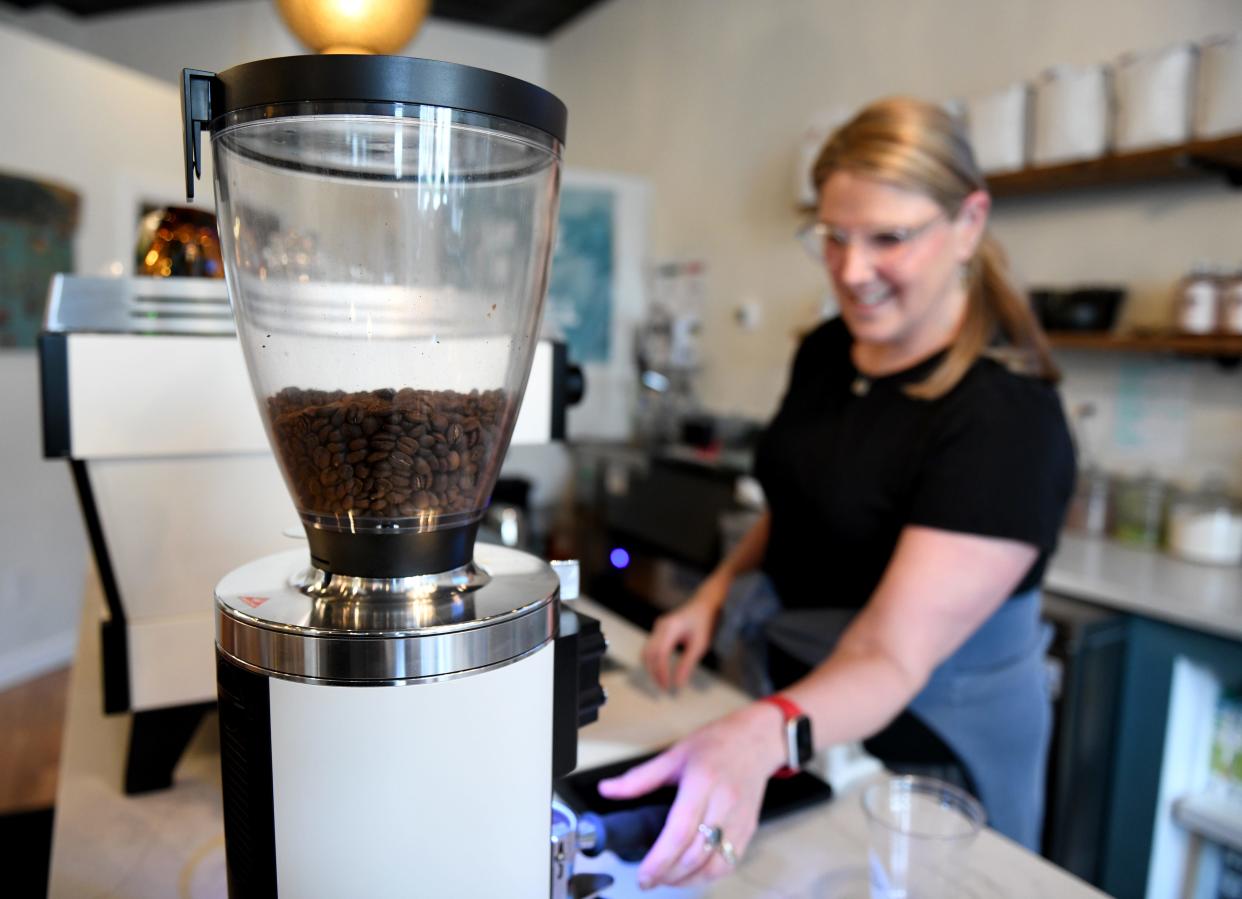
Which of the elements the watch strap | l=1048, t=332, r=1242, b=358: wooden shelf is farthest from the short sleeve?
l=1048, t=332, r=1242, b=358: wooden shelf

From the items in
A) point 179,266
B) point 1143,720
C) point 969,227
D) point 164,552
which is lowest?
point 1143,720

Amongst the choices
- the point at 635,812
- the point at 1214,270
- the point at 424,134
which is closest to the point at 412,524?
the point at 424,134

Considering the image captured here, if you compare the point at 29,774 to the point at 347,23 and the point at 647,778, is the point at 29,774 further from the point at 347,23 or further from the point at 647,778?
the point at 347,23

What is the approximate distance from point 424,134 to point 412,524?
0.77 ft

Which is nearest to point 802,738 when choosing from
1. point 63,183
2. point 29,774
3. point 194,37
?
point 29,774

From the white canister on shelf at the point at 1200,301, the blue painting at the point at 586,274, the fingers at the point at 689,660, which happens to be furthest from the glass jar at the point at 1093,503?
the blue painting at the point at 586,274

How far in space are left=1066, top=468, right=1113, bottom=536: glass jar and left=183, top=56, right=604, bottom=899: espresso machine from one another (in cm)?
217

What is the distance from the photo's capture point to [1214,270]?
6.51 feet

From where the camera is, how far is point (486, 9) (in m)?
4.67

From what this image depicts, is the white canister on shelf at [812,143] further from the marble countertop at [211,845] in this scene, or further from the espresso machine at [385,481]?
the espresso machine at [385,481]

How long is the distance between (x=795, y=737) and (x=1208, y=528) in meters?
1.65

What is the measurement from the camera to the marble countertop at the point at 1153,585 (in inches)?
64.8

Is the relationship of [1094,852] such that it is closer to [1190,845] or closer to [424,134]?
[1190,845]

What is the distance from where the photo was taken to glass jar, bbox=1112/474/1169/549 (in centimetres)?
221
